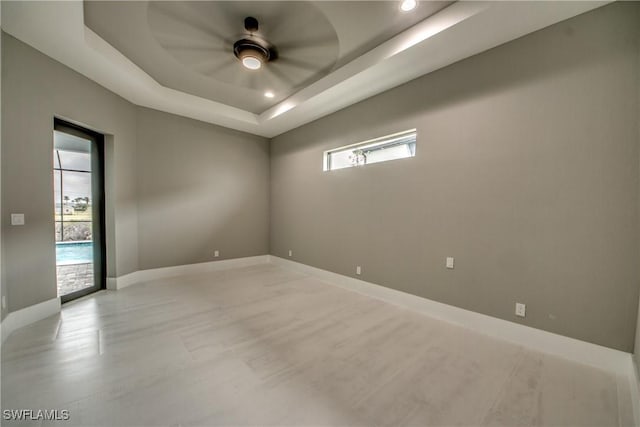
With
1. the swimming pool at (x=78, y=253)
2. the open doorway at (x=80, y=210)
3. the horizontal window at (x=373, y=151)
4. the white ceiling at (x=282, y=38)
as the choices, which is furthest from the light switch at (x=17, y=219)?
the horizontal window at (x=373, y=151)

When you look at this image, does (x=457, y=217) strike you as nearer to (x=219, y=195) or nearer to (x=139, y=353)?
(x=139, y=353)

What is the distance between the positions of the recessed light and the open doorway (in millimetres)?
4100

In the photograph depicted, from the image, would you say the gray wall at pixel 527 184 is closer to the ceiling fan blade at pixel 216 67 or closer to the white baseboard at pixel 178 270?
the ceiling fan blade at pixel 216 67

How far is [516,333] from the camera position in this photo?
2215 millimetres

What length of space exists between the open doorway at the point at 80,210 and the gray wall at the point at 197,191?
549 mm

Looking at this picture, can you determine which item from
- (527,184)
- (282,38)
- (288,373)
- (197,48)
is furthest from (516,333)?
(197,48)

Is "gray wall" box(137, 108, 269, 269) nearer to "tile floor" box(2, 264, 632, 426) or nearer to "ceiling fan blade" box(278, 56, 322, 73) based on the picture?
"tile floor" box(2, 264, 632, 426)

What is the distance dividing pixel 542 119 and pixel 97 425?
387 cm

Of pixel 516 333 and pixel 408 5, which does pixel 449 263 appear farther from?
pixel 408 5

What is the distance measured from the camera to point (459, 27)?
209 cm

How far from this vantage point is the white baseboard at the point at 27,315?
2.19 m

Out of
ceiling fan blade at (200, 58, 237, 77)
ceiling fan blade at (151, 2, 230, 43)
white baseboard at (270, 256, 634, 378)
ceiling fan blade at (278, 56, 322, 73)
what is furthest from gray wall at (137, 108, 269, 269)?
white baseboard at (270, 256, 634, 378)

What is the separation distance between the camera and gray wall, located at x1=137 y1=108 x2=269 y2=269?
4059 mm

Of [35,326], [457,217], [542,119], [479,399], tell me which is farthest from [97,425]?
[542,119]
